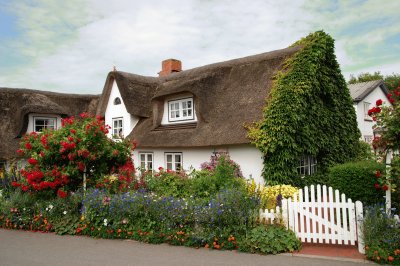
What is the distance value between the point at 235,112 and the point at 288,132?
2.86m

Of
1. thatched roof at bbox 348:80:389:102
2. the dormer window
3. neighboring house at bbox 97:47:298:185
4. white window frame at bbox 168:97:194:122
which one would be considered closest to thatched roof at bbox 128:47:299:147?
neighboring house at bbox 97:47:298:185

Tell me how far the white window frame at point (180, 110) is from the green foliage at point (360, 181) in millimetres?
8381

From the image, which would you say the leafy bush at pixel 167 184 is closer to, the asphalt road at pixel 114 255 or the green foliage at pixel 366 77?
the asphalt road at pixel 114 255

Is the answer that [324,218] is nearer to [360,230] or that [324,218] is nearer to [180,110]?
[360,230]

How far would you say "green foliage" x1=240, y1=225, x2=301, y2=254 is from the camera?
6691 millimetres

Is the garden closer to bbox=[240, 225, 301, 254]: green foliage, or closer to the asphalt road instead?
bbox=[240, 225, 301, 254]: green foliage

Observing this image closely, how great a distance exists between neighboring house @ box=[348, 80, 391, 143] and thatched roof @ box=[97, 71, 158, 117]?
1584cm

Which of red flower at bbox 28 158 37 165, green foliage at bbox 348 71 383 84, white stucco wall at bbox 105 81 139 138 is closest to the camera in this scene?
red flower at bbox 28 158 37 165

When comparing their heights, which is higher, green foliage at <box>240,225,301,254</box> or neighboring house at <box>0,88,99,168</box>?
neighboring house at <box>0,88,99,168</box>

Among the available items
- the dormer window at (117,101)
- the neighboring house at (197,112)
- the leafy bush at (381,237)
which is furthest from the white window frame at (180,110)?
the leafy bush at (381,237)

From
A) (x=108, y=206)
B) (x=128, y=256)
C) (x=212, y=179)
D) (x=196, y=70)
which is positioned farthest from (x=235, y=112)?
(x=128, y=256)

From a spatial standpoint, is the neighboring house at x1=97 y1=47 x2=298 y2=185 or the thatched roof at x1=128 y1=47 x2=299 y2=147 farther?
the thatched roof at x1=128 y1=47 x2=299 y2=147

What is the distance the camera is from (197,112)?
596 inches

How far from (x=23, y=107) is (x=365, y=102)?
25022 mm
